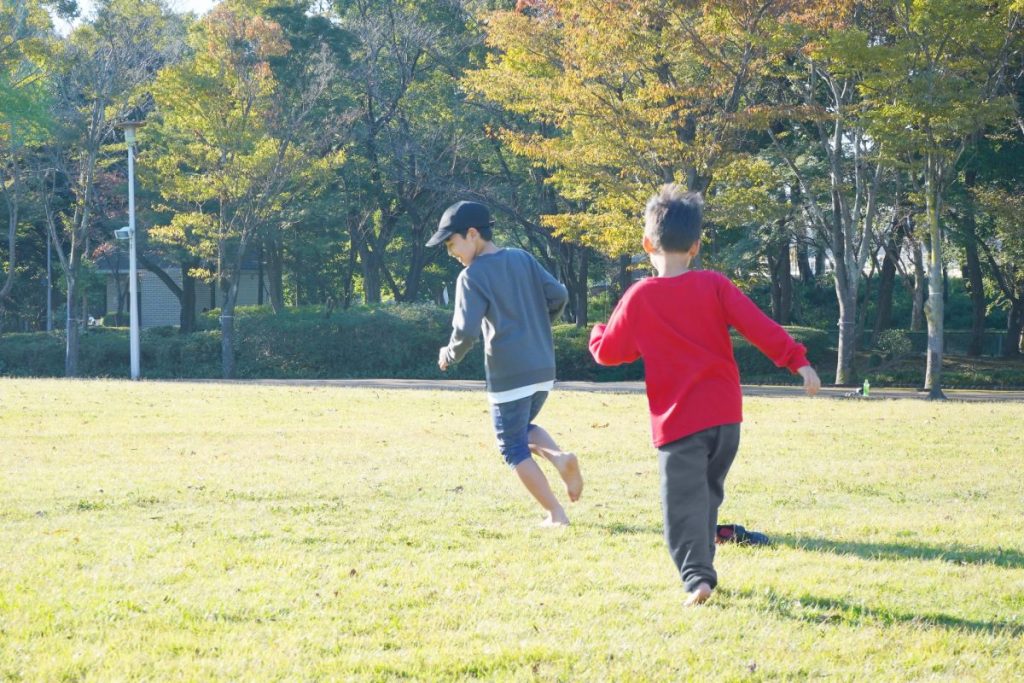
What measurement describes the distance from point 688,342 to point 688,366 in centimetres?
9

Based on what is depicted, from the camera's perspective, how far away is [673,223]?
4414 millimetres

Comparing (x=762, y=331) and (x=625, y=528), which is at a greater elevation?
(x=762, y=331)

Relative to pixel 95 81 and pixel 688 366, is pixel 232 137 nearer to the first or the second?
pixel 95 81

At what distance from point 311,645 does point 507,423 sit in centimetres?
243

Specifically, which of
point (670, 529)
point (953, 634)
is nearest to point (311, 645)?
point (670, 529)

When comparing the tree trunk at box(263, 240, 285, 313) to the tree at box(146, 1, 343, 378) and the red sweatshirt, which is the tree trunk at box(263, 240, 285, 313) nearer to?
the tree at box(146, 1, 343, 378)

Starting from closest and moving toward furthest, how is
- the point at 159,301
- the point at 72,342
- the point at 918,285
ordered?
the point at 72,342, the point at 918,285, the point at 159,301

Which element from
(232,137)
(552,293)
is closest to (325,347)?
(232,137)

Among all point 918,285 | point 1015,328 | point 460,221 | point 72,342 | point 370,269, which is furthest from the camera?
point 370,269

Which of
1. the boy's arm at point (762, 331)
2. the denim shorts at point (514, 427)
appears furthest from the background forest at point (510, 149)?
the boy's arm at point (762, 331)

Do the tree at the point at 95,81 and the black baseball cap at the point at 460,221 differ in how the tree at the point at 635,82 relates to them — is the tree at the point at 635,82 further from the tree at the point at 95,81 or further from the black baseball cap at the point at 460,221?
the black baseball cap at the point at 460,221

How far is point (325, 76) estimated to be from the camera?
97.8ft

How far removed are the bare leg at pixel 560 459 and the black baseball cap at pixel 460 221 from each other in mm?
1127

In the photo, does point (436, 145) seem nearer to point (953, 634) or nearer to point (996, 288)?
point (996, 288)
